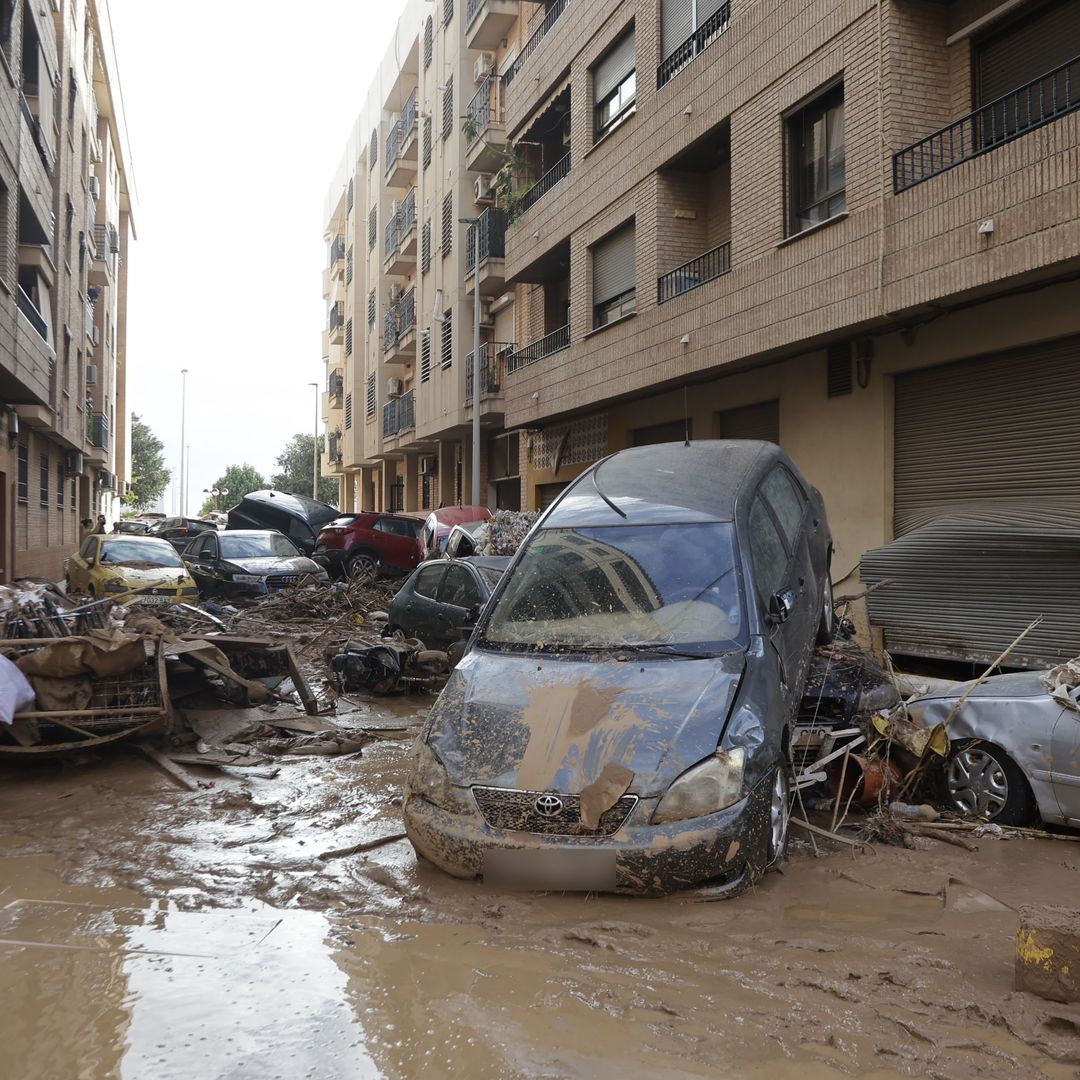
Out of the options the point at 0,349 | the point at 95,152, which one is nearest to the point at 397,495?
the point at 95,152

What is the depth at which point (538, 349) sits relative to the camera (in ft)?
73.2

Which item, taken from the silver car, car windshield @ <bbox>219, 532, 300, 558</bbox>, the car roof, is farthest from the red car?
the silver car

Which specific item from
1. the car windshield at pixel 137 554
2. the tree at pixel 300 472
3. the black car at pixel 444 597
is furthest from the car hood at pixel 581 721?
the tree at pixel 300 472

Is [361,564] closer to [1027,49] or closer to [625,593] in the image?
[1027,49]

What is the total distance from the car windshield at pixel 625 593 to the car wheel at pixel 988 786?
1.89 metres

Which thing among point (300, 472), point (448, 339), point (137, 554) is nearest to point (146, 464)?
point (300, 472)

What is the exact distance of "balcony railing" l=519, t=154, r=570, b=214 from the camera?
20031 millimetres

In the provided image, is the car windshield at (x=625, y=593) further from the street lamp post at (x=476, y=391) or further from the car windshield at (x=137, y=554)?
the street lamp post at (x=476, y=391)

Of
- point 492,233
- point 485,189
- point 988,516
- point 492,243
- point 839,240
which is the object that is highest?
point 485,189

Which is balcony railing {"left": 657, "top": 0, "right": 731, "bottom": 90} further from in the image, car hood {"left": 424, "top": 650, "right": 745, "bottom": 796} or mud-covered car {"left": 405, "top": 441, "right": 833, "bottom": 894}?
car hood {"left": 424, "top": 650, "right": 745, "bottom": 796}

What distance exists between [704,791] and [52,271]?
22959mm

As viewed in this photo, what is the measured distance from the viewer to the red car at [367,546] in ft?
75.4

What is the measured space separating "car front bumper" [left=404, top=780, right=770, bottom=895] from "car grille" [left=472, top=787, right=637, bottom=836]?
28 mm

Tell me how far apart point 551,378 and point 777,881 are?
1534cm
